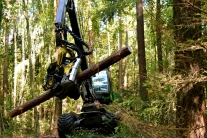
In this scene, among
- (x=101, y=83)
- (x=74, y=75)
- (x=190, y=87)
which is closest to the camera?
(x=74, y=75)

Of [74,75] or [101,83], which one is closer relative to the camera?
[74,75]

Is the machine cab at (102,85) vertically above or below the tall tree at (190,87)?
below

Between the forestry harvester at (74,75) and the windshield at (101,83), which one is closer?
the forestry harvester at (74,75)

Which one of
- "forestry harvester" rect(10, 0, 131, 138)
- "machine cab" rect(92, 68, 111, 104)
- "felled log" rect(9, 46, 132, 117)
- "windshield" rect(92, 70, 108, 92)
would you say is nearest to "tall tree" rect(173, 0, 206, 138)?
"felled log" rect(9, 46, 132, 117)

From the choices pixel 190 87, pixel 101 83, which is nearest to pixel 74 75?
pixel 190 87

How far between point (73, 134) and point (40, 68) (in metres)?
19.0

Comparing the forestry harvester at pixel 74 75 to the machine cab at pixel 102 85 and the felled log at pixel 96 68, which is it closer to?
the felled log at pixel 96 68

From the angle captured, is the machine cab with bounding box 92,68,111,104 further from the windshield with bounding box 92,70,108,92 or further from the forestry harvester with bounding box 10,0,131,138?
the forestry harvester with bounding box 10,0,131,138

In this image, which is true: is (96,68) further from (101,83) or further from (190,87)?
(101,83)

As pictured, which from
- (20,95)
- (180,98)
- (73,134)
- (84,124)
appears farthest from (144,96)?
(20,95)

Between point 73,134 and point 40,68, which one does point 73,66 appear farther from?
point 40,68

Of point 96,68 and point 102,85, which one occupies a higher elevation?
point 96,68

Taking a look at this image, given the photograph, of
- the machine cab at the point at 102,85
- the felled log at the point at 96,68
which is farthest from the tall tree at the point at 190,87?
the machine cab at the point at 102,85

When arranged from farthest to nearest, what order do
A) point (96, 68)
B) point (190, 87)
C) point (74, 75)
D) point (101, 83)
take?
point (101, 83), point (190, 87), point (96, 68), point (74, 75)
